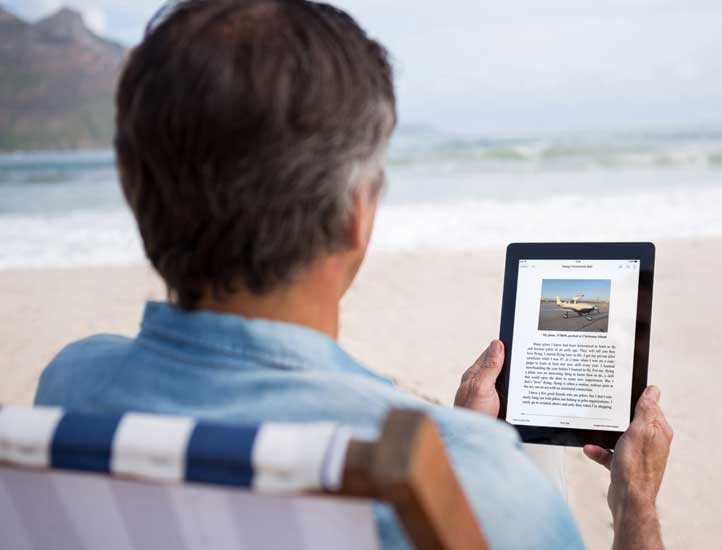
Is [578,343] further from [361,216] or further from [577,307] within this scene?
[361,216]

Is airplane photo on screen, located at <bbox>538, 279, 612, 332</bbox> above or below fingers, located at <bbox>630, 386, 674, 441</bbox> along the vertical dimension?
above

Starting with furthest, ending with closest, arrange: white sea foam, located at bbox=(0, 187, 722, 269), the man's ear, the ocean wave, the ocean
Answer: the ocean wave
the ocean
white sea foam, located at bbox=(0, 187, 722, 269)
the man's ear

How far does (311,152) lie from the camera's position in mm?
773

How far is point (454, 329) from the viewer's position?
5.36 meters

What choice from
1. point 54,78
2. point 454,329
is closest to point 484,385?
point 454,329

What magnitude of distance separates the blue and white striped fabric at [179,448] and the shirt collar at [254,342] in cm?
15

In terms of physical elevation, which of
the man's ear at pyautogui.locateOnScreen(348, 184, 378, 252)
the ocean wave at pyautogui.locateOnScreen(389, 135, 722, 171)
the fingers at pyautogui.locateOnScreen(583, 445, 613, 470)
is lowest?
the fingers at pyautogui.locateOnScreen(583, 445, 613, 470)

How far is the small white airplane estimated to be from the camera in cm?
157

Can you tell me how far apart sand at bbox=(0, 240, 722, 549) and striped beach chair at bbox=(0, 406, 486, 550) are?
2.01 metres

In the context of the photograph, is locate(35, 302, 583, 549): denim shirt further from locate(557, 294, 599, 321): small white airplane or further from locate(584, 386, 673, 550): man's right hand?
locate(557, 294, 599, 321): small white airplane

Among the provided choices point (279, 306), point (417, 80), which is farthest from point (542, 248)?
point (417, 80)

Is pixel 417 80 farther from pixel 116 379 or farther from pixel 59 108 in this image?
pixel 116 379

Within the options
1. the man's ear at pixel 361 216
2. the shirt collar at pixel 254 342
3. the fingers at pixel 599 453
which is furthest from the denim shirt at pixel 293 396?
the fingers at pixel 599 453

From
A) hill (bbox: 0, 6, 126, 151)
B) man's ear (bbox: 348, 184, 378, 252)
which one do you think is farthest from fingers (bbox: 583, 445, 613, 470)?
hill (bbox: 0, 6, 126, 151)
